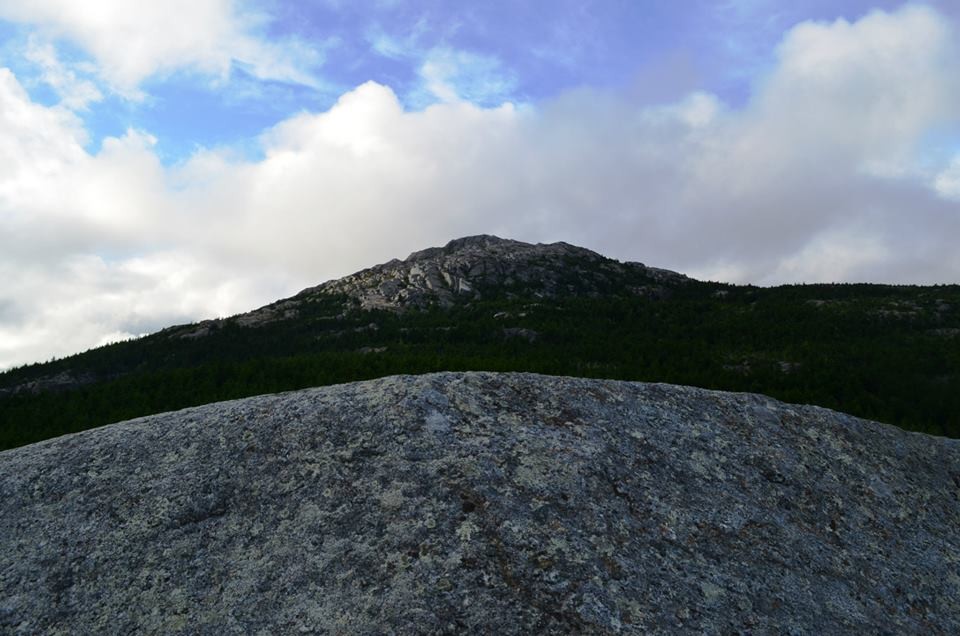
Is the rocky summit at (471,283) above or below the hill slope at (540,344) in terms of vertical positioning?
above

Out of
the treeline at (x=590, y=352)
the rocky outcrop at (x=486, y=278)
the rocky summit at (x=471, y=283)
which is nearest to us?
the treeline at (x=590, y=352)

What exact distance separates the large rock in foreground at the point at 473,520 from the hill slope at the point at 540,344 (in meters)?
38.5

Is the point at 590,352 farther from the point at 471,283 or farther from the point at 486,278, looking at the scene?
the point at 486,278

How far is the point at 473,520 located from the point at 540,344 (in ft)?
284

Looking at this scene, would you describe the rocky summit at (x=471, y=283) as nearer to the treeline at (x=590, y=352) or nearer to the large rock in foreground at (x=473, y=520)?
the treeline at (x=590, y=352)

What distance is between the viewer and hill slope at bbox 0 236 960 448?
59625 millimetres

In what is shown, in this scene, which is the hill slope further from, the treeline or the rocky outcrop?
the rocky outcrop

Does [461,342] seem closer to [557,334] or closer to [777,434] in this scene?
[557,334]

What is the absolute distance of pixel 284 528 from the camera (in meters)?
7.21

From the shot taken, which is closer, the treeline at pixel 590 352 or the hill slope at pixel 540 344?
the treeline at pixel 590 352

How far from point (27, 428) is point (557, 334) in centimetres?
7093

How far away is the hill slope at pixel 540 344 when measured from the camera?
59625 mm

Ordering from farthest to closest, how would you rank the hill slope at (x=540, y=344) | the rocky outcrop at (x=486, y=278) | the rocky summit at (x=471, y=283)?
the rocky outcrop at (x=486, y=278) < the rocky summit at (x=471, y=283) < the hill slope at (x=540, y=344)

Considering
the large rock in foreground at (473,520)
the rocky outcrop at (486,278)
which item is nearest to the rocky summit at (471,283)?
the rocky outcrop at (486,278)
